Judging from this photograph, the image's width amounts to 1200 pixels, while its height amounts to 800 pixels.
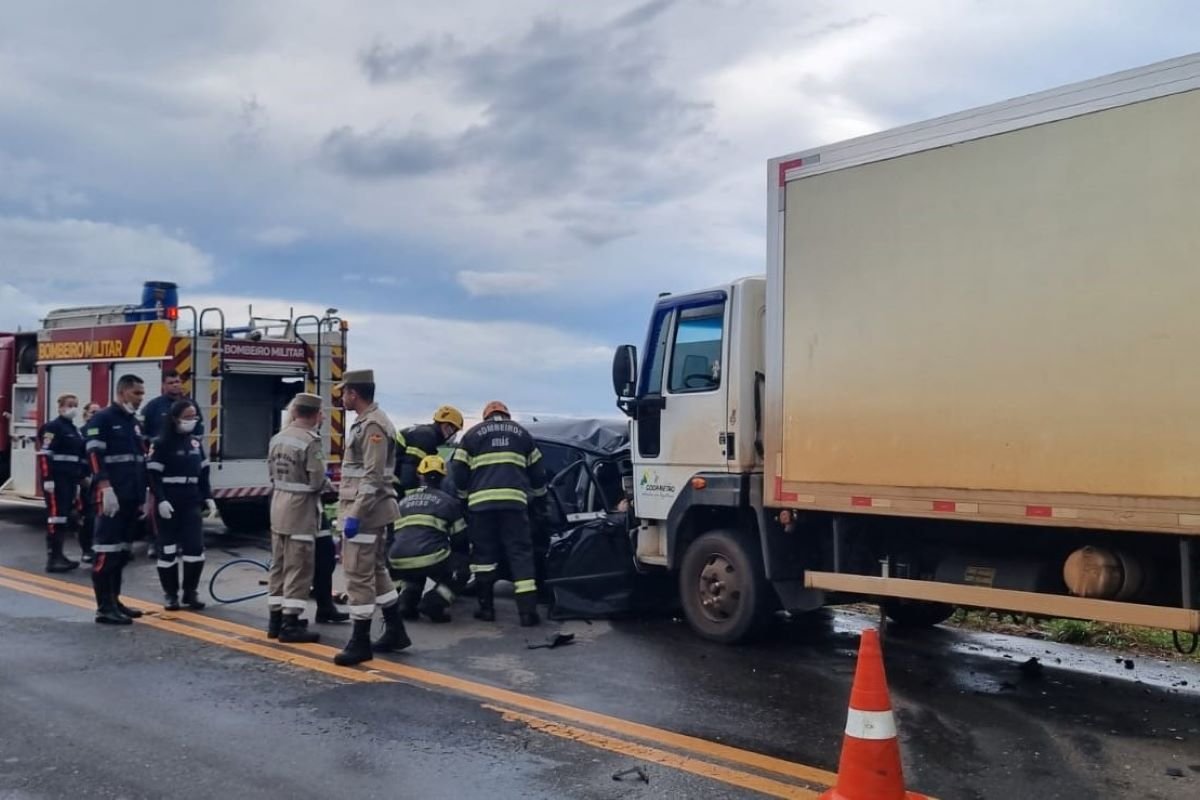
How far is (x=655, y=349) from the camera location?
27.0 ft

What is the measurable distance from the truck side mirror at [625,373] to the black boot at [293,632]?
282cm

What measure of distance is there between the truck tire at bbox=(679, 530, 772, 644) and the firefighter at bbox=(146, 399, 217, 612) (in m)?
3.90

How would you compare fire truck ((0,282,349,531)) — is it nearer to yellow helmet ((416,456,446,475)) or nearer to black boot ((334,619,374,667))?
yellow helmet ((416,456,446,475))

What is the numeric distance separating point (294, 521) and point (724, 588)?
9.88 ft

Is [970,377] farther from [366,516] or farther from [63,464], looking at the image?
[63,464]

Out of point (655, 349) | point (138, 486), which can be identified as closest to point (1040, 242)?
point (655, 349)

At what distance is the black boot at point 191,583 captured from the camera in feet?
28.2

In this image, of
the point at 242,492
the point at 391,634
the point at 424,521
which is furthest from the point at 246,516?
the point at 391,634

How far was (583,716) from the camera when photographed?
18.7 ft

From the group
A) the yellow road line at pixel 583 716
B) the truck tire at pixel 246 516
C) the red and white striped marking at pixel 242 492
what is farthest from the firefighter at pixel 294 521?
the truck tire at pixel 246 516

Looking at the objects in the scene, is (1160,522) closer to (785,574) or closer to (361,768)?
(785,574)

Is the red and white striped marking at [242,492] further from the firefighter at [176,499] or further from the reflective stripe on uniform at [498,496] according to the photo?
the reflective stripe on uniform at [498,496]

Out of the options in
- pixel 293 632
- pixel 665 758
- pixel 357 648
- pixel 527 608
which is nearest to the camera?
pixel 665 758

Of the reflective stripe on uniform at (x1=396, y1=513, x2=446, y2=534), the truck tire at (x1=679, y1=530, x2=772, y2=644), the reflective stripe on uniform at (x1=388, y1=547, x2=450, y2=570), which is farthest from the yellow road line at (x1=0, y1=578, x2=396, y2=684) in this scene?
the truck tire at (x1=679, y1=530, x2=772, y2=644)
